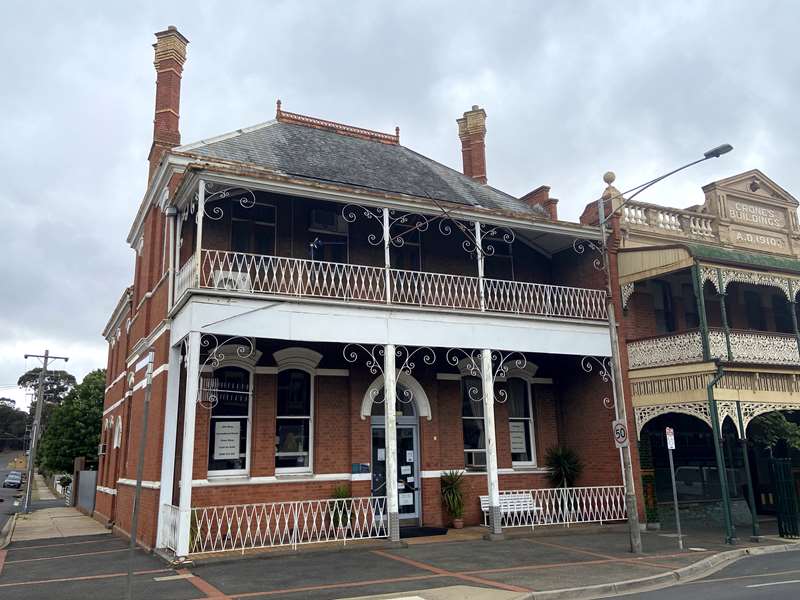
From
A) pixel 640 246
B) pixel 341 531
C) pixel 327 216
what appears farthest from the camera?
pixel 640 246

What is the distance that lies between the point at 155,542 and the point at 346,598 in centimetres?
560

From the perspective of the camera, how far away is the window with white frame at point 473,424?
1625cm

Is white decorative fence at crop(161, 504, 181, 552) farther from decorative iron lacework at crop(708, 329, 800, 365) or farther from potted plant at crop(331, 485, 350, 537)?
decorative iron lacework at crop(708, 329, 800, 365)

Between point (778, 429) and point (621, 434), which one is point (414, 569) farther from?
point (778, 429)

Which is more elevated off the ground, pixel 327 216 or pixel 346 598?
pixel 327 216

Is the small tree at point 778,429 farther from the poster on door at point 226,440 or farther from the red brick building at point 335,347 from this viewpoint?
the poster on door at point 226,440

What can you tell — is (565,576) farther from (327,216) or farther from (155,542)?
(327,216)

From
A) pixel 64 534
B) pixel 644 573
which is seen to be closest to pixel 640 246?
pixel 644 573

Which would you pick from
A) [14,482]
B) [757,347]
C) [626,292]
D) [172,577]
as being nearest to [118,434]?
[172,577]

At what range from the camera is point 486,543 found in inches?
510

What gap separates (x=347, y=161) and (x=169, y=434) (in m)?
8.27

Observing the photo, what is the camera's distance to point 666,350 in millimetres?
15570

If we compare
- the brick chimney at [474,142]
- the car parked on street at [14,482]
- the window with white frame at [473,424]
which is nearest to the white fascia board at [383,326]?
the window with white frame at [473,424]

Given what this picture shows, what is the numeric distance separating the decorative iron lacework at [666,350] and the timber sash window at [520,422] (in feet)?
9.33
